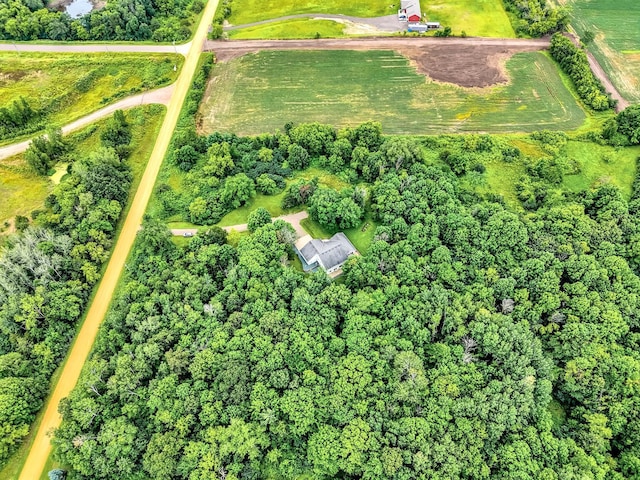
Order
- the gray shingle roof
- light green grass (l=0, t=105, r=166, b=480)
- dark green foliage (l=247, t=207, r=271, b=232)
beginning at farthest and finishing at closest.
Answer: light green grass (l=0, t=105, r=166, b=480)
dark green foliage (l=247, t=207, r=271, b=232)
the gray shingle roof

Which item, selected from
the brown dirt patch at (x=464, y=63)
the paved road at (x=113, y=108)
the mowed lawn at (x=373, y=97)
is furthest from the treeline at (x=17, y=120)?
the brown dirt patch at (x=464, y=63)

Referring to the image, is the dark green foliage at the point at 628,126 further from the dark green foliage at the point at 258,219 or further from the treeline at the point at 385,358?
the dark green foliage at the point at 258,219

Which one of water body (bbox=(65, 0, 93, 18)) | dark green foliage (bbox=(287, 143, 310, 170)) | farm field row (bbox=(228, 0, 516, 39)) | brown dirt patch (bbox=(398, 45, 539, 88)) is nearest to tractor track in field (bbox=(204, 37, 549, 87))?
brown dirt patch (bbox=(398, 45, 539, 88))

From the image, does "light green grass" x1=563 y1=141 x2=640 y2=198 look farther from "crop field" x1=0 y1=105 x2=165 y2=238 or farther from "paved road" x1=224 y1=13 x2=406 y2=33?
"crop field" x1=0 y1=105 x2=165 y2=238

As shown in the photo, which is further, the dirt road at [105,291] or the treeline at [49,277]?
the treeline at [49,277]

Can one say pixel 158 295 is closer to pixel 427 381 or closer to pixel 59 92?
pixel 427 381

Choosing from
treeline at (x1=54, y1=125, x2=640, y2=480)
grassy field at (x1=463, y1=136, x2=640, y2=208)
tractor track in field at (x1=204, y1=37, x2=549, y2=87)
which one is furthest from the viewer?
tractor track in field at (x1=204, y1=37, x2=549, y2=87)

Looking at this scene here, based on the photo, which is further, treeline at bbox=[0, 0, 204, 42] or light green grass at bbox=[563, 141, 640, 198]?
treeline at bbox=[0, 0, 204, 42]
